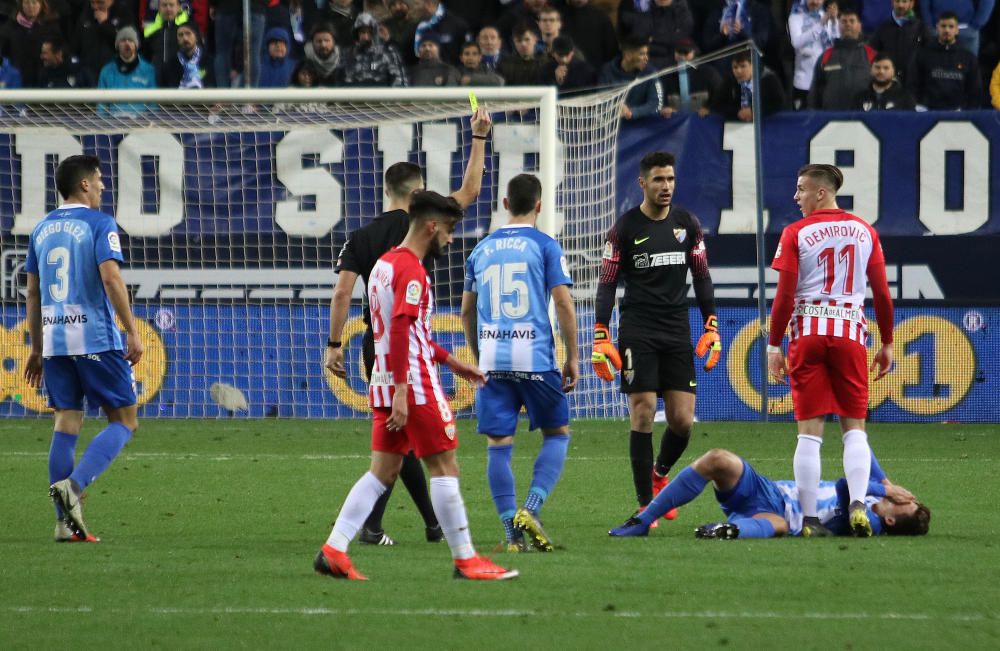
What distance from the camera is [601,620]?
5.92 metres

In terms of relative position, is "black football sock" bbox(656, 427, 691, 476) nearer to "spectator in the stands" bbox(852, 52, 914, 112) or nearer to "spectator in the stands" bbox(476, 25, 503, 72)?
"spectator in the stands" bbox(852, 52, 914, 112)

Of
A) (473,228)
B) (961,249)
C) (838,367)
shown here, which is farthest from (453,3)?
(838,367)

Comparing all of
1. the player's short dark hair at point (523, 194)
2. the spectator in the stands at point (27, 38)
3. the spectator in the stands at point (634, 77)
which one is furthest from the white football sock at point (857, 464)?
the spectator in the stands at point (27, 38)

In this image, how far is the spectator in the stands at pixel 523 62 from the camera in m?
17.3

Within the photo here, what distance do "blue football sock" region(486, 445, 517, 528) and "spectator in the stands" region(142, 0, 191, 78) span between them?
1088cm

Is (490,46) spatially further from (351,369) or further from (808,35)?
(351,369)

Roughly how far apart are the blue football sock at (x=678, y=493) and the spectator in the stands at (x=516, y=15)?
10.6m

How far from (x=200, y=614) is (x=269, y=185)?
10.7 m

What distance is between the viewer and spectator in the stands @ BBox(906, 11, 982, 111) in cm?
1695

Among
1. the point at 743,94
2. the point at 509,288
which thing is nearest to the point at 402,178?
the point at 509,288

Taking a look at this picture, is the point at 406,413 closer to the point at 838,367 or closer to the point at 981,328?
the point at 838,367

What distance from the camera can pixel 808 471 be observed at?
328 inches

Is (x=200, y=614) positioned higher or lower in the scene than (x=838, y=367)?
lower

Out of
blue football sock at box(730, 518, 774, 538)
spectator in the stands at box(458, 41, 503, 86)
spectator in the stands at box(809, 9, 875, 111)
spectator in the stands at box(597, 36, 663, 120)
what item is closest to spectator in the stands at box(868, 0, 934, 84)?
spectator in the stands at box(809, 9, 875, 111)
